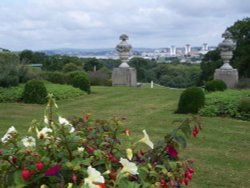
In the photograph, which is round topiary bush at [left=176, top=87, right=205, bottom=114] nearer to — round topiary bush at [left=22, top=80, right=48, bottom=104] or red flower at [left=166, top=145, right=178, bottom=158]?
round topiary bush at [left=22, top=80, right=48, bottom=104]

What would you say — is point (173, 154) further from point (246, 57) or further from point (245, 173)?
point (246, 57)

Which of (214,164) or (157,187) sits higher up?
(157,187)

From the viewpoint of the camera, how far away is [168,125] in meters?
8.82

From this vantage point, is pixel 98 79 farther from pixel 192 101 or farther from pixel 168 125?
pixel 168 125

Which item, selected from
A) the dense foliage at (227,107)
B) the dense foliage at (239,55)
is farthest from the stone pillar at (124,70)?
the dense foliage at (239,55)

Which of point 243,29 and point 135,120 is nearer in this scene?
point 135,120

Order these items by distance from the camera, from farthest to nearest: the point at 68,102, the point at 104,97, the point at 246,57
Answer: the point at 246,57
the point at 104,97
the point at 68,102

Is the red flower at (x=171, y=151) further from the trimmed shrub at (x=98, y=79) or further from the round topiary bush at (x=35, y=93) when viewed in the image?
the trimmed shrub at (x=98, y=79)

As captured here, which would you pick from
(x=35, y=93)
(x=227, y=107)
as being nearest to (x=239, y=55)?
(x=227, y=107)

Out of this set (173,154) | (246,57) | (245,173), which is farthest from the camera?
(246,57)

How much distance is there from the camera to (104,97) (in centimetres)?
1436

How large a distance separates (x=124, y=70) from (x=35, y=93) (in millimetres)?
7548

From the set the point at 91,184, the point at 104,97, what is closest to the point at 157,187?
the point at 91,184

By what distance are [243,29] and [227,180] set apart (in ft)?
98.5
